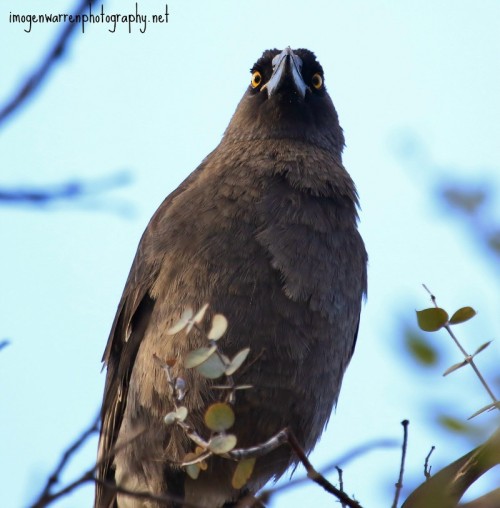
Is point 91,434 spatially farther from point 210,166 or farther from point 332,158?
point 332,158

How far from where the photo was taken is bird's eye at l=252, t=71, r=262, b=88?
597 centimetres

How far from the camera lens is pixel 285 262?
15.2 ft

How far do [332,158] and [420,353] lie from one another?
3.69 metres

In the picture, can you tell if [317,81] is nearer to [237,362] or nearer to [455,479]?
[237,362]

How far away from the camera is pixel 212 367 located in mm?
2869

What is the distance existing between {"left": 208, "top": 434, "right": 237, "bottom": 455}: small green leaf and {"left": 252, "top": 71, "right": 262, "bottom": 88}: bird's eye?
11.6 feet

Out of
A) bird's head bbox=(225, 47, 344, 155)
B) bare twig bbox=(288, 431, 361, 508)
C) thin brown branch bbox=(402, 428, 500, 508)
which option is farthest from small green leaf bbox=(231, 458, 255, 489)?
bird's head bbox=(225, 47, 344, 155)

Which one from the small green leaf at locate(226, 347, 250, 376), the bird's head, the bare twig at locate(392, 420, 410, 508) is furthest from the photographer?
the bird's head

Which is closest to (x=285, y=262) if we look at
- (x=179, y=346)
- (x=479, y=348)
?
(x=179, y=346)

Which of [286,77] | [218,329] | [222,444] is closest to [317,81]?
[286,77]

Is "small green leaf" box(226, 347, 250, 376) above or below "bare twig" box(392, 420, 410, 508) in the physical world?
above

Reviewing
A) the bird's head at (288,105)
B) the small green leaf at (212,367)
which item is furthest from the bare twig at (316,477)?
the bird's head at (288,105)

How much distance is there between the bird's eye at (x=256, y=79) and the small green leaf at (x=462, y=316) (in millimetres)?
3607

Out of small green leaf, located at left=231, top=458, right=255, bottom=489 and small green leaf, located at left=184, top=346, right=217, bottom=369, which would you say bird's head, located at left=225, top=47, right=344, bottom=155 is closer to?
small green leaf, located at left=231, top=458, right=255, bottom=489
